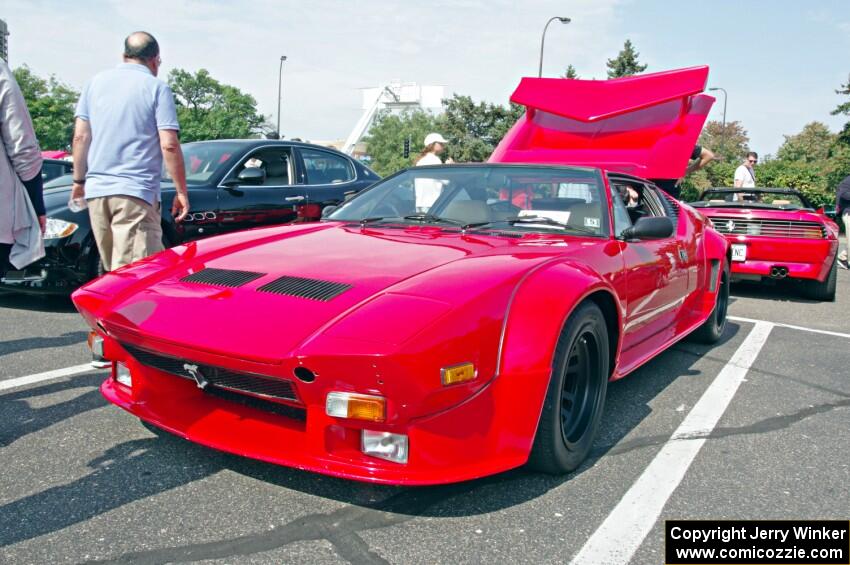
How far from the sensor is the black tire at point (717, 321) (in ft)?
16.6

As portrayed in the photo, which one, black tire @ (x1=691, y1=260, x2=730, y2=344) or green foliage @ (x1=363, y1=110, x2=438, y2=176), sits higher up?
green foliage @ (x1=363, y1=110, x2=438, y2=176)

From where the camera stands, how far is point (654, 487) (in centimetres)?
267

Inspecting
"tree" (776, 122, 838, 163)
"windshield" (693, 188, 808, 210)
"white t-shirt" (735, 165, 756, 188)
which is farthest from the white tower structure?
"windshield" (693, 188, 808, 210)

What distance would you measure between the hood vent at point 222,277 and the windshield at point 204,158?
11.0 ft

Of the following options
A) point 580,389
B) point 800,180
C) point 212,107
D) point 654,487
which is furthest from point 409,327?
point 212,107

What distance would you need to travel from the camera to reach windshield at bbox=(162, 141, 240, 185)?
607 cm

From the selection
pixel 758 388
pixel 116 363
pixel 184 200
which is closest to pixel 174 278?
pixel 116 363

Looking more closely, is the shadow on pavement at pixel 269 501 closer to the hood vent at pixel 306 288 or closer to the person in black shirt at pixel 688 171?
the hood vent at pixel 306 288

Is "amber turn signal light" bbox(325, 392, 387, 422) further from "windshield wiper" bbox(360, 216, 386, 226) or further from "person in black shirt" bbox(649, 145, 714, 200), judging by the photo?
"person in black shirt" bbox(649, 145, 714, 200)

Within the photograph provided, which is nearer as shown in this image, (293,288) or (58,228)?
(293,288)

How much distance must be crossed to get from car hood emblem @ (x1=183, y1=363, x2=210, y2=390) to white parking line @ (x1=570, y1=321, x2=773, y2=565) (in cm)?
133

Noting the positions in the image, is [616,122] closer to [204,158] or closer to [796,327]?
[796,327]

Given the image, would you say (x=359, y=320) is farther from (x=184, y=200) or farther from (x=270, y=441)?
(x=184, y=200)

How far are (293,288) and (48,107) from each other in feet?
183
